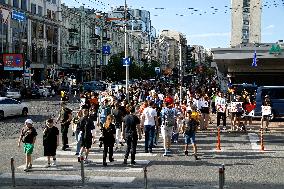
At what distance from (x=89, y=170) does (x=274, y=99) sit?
14.8 meters

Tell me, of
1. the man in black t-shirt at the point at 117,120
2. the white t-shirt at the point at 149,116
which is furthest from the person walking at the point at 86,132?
the man in black t-shirt at the point at 117,120

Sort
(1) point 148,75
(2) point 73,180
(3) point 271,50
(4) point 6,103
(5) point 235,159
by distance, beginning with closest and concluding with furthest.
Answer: (2) point 73,180
(5) point 235,159
(4) point 6,103
(3) point 271,50
(1) point 148,75

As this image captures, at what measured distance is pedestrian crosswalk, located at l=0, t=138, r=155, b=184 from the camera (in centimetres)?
1202

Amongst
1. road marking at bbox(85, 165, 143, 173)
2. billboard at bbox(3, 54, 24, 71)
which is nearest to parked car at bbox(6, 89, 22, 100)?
billboard at bbox(3, 54, 24, 71)

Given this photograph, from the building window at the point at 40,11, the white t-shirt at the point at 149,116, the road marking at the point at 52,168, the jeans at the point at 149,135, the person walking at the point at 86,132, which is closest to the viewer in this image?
the road marking at the point at 52,168

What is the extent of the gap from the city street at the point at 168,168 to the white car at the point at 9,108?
343 inches

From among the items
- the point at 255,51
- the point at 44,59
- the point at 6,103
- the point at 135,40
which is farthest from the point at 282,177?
the point at 135,40

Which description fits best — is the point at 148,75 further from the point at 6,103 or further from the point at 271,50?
the point at 6,103

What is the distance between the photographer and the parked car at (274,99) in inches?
982

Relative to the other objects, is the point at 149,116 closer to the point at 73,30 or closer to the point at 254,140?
the point at 254,140

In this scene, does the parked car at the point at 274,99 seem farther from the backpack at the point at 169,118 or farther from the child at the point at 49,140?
the child at the point at 49,140

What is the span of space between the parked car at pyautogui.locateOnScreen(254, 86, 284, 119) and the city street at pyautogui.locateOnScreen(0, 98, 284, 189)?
6.97m

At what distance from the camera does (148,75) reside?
95375 mm

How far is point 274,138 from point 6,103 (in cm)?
1535
